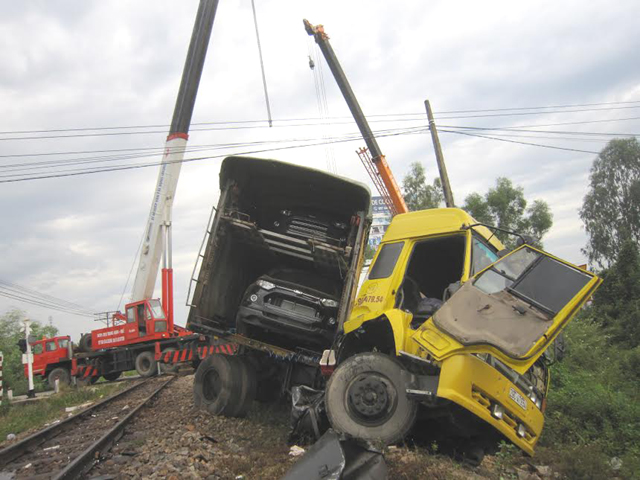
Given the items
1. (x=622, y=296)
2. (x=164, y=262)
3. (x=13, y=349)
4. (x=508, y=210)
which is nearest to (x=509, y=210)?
(x=508, y=210)

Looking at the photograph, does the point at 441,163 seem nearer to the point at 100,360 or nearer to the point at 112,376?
the point at 100,360

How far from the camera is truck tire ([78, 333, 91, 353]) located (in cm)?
1855

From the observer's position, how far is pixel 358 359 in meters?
5.01

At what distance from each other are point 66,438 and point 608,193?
32.4 meters

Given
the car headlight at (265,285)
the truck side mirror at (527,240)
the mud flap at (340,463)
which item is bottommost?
the mud flap at (340,463)

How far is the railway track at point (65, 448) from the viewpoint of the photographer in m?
5.34

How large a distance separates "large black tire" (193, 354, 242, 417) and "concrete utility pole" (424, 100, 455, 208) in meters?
10.1

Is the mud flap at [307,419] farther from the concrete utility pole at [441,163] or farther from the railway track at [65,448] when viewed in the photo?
the concrete utility pole at [441,163]

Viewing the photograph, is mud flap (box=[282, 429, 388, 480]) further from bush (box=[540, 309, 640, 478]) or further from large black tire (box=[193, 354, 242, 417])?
large black tire (box=[193, 354, 242, 417])

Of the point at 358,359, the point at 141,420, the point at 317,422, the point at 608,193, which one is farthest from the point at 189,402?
the point at 608,193

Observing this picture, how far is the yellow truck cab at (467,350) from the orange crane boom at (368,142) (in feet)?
44.1

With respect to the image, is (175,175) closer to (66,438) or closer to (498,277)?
(66,438)

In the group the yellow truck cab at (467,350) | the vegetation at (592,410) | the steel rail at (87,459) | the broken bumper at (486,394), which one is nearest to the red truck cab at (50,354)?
the steel rail at (87,459)

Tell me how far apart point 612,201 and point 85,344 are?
29689mm
